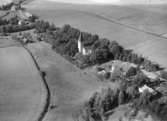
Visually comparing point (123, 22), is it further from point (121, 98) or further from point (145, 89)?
point (121, 98)

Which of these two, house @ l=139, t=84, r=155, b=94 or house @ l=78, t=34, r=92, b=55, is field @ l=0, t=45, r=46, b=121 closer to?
house @ l=78, t=34, r=92, b=55

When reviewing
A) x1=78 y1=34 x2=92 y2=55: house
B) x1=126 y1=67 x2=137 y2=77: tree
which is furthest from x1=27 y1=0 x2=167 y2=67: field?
x1=78 y1=34 x2=92 y2=55: house

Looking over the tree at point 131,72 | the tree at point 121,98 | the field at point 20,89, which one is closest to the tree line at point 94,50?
the tree at point 131,72

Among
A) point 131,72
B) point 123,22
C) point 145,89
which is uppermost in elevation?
point 123,22

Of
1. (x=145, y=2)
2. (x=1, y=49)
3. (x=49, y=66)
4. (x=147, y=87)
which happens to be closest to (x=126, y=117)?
(x=147, y=87)

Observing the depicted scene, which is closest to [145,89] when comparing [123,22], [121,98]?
[121,98]

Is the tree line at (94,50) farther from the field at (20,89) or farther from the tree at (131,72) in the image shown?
the field at (20,89)
